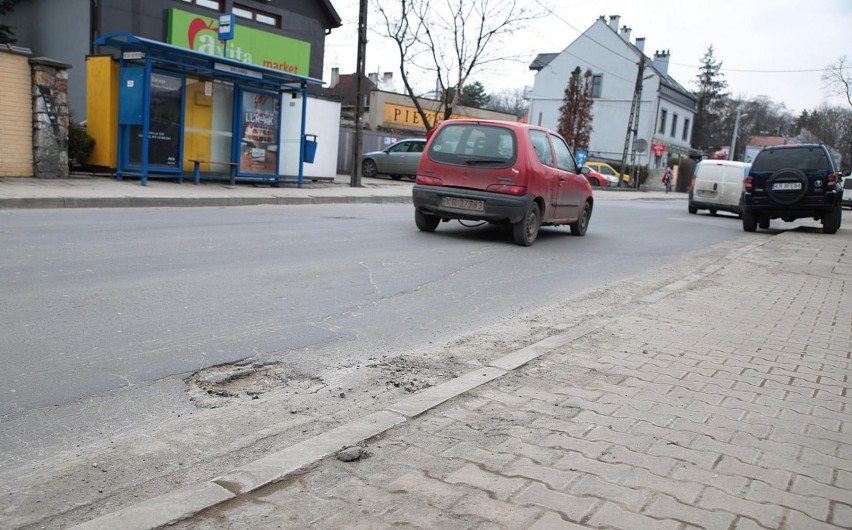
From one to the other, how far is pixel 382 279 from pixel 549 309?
1824 millimetres

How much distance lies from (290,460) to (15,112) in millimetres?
14392

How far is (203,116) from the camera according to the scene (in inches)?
695

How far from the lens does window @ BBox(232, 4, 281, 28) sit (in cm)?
2580

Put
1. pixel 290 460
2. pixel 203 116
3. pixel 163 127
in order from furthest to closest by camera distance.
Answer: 1. pixel 203 116
2. pixel 163 127
3. pixel 290 460

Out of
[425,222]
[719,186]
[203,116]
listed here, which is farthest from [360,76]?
[719,186]

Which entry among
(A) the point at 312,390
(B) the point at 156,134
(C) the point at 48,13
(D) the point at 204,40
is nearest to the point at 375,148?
(D) the point at 204,40

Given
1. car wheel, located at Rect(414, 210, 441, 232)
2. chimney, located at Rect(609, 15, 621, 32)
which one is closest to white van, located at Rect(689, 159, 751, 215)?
car wheel, located at Rect(414, 210, 441, 232)

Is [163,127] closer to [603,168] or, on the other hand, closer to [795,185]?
[795,185]

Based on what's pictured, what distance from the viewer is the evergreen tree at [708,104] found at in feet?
256

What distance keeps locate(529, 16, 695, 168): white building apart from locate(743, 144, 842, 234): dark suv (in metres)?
35.8

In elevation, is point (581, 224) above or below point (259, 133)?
below

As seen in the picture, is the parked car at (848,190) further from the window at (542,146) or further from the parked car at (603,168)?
the window at (542,146)

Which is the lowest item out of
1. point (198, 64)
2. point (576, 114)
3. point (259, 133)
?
point (259, 133)

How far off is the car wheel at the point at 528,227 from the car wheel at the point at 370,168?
18.1 m
